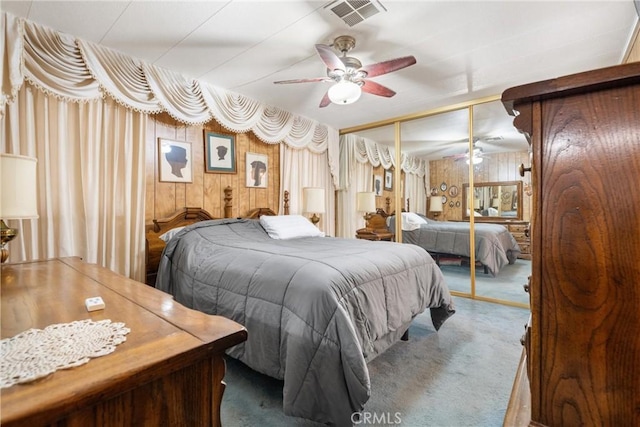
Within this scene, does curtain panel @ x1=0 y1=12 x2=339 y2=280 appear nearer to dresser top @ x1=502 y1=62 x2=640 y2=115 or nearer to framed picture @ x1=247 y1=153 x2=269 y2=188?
framed picture @ x1=247 y1=153 x2=269 y2=188

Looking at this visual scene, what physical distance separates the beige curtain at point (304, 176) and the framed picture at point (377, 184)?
0.66 m

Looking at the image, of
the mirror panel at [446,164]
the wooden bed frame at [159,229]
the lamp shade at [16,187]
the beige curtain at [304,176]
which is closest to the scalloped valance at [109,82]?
the beige curtain at [304,176]

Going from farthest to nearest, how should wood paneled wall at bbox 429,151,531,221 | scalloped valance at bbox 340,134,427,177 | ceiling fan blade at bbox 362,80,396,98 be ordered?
scalloped valance at bbox 340,134,427,177 < wood paneled wall at bbox 429,151,531,221 < ceiling fan blade at bbox 362,80,396,98

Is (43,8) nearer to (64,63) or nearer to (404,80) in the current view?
(64,63)

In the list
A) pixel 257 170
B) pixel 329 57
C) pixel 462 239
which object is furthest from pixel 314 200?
pixel 329 57

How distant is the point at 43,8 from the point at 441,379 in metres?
3.41

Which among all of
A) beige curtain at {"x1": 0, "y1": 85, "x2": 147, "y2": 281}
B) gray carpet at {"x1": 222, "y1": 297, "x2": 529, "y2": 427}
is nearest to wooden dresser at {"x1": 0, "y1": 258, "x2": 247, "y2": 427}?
gray carpet at {"x1": 222, "y1": 297, "x2": 529, "y2": 427}

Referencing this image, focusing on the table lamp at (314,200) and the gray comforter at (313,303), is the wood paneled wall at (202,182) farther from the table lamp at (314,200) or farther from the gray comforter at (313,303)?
the gray comforter at (313,303)

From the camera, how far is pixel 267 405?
5.22ft

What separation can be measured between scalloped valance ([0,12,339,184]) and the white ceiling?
88mm

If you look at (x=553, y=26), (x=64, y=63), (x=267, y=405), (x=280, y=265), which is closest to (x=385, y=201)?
(x=553, y=26)

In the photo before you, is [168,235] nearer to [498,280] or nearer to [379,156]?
[379,156]

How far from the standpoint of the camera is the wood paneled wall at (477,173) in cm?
331

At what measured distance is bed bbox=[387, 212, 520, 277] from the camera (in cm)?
346
